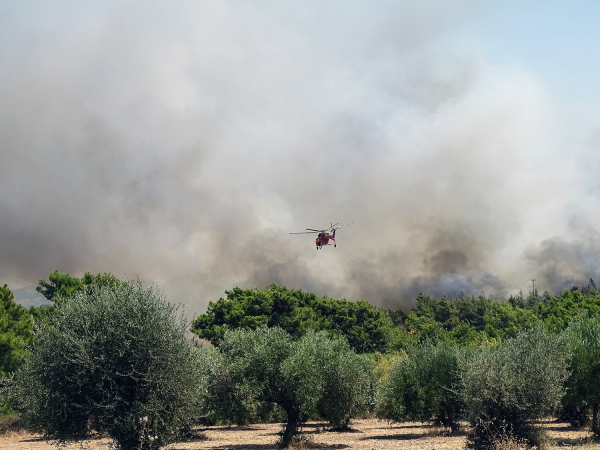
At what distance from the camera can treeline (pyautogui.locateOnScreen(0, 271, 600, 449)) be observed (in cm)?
2953

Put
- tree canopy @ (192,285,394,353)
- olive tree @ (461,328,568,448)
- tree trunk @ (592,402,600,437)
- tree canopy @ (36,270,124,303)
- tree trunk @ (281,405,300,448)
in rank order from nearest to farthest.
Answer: olive tree @ (461,328,568,448) → tree trunk @ (592,402,600,437) → tree trunk @ (281,405,300,448) → tree canopy @ (36,270,124,303) → tree canopy @ (192,285,394,353)

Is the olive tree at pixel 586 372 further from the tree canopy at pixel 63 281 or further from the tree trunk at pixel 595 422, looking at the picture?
the tree canopy at pixel 63 281

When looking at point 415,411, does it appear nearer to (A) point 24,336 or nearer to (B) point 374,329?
(A) point 24,336

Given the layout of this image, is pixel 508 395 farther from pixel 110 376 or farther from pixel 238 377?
pixel 110 376

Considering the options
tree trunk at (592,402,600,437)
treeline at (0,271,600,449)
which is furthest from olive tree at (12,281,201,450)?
tree trunk at (592,402,600,437)

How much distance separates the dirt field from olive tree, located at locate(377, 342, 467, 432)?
213 cm

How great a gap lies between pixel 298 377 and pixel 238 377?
19.5 ft

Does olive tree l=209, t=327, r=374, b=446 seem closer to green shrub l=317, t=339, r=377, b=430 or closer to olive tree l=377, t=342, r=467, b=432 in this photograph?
green shrub l=317, t=339, r=377, b=430

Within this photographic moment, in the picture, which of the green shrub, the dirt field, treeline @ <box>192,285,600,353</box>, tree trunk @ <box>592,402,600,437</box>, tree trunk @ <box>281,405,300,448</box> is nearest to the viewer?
tree trunk @ <box>592,402,600,437</box>

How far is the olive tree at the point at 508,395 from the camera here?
33.7 meters

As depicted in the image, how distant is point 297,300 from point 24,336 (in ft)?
200

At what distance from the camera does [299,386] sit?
41562mm

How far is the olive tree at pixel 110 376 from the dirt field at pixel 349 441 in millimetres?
9727

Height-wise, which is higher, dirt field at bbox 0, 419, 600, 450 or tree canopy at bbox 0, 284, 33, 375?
tree canopy at bbox 0, 284, 33, 375
